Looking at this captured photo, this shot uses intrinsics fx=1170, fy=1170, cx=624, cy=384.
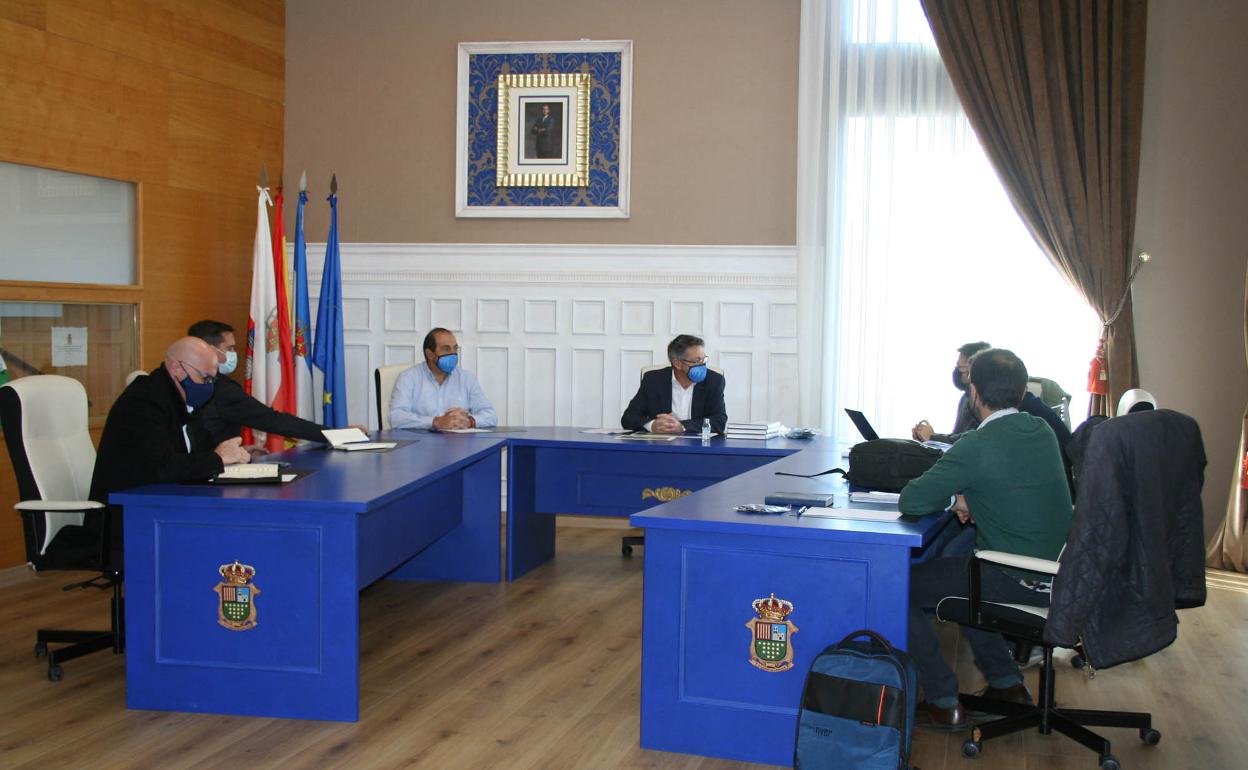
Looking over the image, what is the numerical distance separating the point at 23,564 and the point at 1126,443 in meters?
4.80

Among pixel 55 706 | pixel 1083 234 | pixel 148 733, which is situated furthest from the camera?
pixel 1083 234

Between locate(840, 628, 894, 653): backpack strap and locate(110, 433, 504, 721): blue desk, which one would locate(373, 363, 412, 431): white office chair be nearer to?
locate(110, 433, 504, 721): blue desk

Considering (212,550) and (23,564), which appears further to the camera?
(23,564)

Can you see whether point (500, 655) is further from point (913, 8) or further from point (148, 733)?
point (913, 8)

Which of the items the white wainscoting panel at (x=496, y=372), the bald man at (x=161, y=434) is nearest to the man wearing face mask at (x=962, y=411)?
the white wainscoting panel at (x=496, y=372)

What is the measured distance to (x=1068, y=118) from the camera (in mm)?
6465

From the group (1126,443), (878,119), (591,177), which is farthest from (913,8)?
(1126,443)

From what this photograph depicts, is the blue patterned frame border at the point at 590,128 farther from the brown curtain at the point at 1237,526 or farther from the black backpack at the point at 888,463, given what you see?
the brown curtain at the point at 1237,526

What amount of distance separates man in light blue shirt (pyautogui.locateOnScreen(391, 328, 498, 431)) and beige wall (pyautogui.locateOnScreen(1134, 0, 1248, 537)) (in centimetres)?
372

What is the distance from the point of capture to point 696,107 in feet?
23.1

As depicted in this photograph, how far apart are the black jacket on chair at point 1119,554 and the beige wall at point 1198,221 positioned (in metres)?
3.72

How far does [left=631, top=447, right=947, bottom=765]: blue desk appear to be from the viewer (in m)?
3.21

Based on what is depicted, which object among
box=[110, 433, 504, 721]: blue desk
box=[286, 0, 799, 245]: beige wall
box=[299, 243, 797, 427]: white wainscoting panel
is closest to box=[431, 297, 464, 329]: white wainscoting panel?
box=[299, 243, 797, 427]: white wainscoting panel

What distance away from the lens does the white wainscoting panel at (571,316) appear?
7.04 metres
